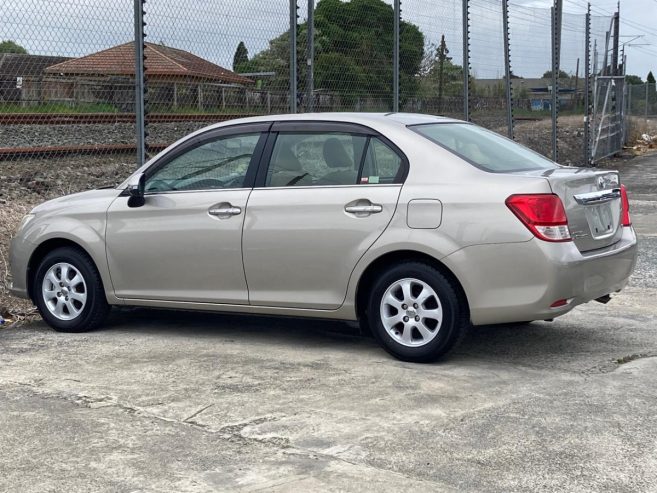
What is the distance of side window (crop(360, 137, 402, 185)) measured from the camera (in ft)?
20.3

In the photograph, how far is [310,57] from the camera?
438 inches

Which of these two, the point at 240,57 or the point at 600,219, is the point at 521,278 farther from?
the point at 240,57

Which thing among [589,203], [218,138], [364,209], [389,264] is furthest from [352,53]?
[589,203]

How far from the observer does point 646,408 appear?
16.8 feet

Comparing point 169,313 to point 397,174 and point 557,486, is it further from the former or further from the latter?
point 557,486

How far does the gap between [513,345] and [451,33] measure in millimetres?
8690

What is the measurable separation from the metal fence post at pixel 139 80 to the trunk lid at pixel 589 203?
14.1 ft

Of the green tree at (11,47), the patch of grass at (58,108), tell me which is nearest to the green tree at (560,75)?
the patch of grass at (58,108)

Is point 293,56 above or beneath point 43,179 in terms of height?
above

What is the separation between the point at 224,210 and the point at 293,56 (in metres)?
4.66

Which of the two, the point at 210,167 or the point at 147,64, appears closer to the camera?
the point at 210,167

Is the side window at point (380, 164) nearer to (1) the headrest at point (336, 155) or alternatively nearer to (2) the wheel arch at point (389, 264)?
(1) the headrest at point (336, 155)

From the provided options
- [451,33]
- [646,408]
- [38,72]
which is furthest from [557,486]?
[451,33]

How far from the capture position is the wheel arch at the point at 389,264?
5.91 metres
